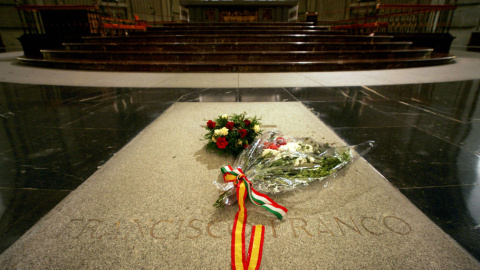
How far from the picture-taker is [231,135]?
1.90 m

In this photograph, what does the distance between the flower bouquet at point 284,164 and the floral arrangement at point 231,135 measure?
0.35ft

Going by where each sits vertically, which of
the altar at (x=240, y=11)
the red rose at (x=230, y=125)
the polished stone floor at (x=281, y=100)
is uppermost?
the altar at (x=240, y=11)

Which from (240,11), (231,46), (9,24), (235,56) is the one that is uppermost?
(240,11)

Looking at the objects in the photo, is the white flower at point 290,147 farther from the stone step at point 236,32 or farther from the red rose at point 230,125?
the stone step at point 236,32

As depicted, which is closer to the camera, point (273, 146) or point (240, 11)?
point (273, 146)

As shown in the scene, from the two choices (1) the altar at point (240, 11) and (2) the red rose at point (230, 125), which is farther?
(1) the altar at point (240, 11)

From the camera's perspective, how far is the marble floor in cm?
145

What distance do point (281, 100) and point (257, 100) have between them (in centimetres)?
36

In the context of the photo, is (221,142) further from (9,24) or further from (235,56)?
(9,24)

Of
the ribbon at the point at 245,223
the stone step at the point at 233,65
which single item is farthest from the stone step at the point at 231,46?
the ribbon at the point at 245,223

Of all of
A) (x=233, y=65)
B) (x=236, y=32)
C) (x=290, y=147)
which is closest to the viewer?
(x=290, y=147)

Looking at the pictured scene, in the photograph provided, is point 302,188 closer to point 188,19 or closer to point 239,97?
point 239,97

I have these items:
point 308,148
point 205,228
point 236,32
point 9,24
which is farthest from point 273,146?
point 9,24

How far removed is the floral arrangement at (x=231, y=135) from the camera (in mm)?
1870
